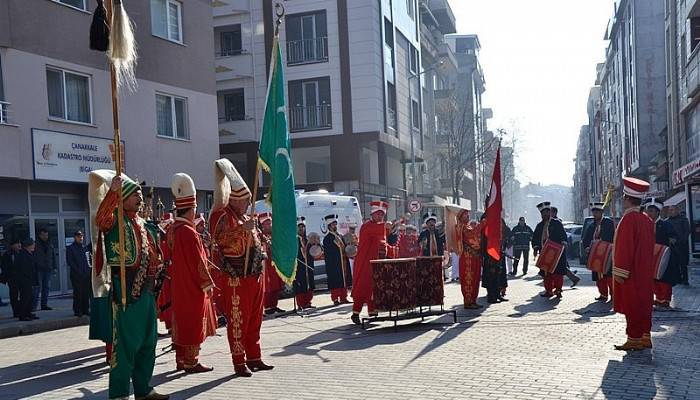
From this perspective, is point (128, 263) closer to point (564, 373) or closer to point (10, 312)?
point (564, 373)

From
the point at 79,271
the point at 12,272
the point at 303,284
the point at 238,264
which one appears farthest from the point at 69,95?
the point at 238,264

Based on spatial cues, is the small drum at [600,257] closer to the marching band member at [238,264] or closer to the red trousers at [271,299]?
the red trousers at [271,299]

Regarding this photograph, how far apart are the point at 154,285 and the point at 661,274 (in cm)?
905

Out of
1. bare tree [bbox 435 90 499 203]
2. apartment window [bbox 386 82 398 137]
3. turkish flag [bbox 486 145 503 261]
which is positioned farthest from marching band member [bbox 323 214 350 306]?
bare tree [bbox 435 90 499 203]

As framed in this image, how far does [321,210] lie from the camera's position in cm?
2039

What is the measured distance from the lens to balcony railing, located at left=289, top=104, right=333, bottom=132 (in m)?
34.3

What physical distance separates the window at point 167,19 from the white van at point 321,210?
7.15 metres

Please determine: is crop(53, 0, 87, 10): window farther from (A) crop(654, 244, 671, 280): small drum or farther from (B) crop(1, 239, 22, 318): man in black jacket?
(A) crop(654, 244, 671, 280): small drum

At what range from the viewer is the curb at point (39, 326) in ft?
44.3

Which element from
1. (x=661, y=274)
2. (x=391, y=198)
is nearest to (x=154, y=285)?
(x=661, y=274)

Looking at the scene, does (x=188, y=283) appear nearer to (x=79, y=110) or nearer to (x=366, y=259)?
(x=366, y=259)

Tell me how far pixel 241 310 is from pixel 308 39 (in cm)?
2737

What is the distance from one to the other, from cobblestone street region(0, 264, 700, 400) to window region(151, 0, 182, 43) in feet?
42.1

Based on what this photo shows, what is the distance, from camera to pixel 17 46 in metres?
17.9
